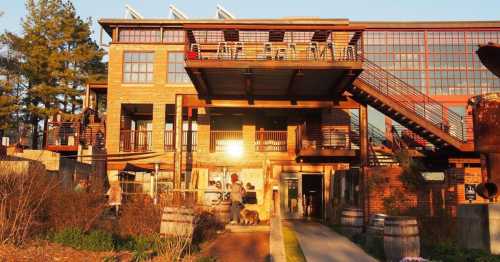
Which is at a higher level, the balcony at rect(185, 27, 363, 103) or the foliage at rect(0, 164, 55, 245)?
the balcony at rect(185, 27, 363, 103)

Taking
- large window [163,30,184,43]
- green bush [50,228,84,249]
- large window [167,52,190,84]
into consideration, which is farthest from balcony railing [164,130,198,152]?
green bush [50,228,84,249]

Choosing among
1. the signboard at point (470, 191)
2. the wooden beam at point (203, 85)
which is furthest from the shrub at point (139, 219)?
the signboard at point (470, 191)

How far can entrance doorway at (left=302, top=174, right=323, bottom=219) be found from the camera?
993 inches

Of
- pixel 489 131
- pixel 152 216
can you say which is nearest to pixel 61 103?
pixel 152 216

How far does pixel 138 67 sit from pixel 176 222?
1673 centimetres

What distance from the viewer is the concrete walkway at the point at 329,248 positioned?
1121cm

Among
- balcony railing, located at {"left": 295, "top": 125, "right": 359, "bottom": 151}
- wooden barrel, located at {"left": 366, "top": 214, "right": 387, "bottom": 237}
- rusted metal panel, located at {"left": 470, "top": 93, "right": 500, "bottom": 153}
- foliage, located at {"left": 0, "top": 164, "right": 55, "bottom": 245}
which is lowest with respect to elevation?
wooden barrel, located at {"left": 366, "top": 214, "right": 387, "bottom": 237}

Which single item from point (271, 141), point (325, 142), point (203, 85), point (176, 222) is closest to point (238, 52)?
point (203, 85)

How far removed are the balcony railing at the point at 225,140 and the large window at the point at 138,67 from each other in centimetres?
464

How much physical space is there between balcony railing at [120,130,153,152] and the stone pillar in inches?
16.8

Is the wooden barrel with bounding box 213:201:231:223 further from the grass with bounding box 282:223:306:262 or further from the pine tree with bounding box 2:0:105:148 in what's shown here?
the pine tree with bounding box 2:0:105:148

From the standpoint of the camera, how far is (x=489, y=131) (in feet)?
34.9

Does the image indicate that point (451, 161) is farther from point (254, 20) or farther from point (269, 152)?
point (254, 20)

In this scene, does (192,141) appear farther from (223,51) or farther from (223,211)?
(223,211)
